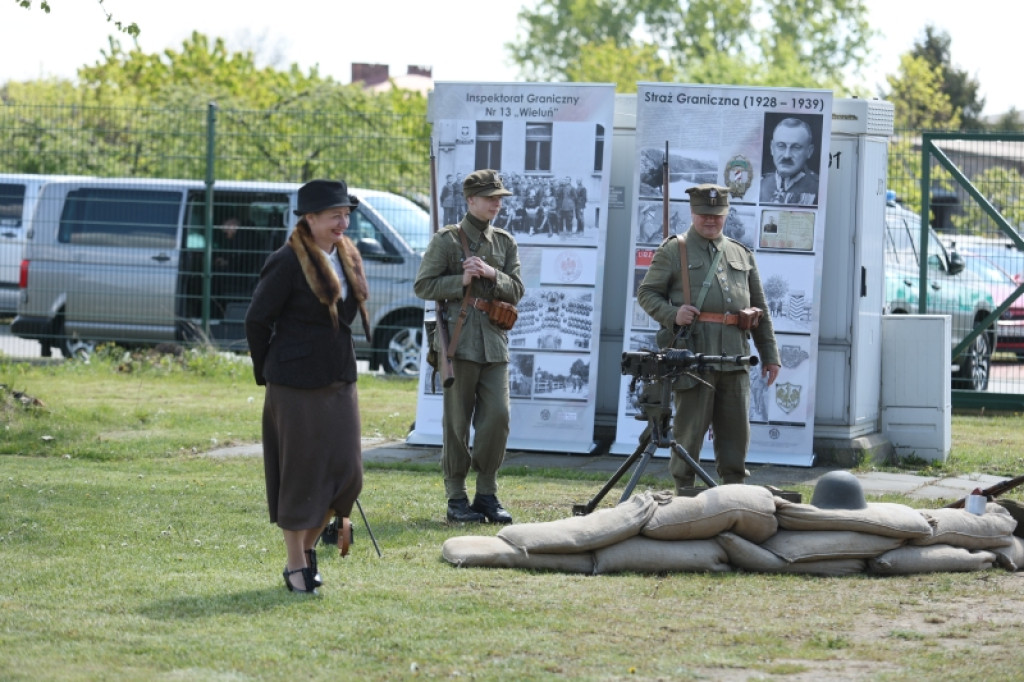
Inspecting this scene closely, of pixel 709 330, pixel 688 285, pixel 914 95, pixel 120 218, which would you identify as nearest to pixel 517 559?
pixel 709 330

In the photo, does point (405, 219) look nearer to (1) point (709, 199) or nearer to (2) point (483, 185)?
(2) point (483, 185)

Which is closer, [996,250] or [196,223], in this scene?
[996,250]

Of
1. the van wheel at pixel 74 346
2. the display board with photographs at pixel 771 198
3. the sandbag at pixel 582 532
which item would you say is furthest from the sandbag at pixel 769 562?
the van wheel at pixel 74 346

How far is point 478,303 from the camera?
8.69 m

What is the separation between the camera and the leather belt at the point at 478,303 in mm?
8688

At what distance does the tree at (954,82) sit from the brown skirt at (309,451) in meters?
68.8

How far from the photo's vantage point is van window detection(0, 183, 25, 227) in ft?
60.0

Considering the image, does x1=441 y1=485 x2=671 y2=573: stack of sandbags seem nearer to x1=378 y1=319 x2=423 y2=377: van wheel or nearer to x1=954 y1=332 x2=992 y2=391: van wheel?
x1=954 y1=332 x2=992 y2=391: van wheel

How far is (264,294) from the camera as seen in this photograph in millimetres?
6469

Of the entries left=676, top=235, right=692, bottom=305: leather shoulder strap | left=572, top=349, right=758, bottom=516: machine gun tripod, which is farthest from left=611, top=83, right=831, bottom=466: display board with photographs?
left=572, top=349, right=758, bottom=516: machine gun tripod

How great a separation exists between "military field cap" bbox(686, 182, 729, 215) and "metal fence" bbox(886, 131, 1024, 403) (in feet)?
21.9

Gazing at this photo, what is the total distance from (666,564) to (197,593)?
2186 millimetres

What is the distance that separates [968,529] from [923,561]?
346 mm

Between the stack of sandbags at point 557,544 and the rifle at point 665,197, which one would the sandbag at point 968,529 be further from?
the rifle at point 665,197
